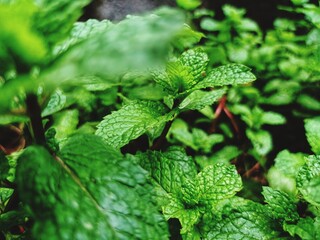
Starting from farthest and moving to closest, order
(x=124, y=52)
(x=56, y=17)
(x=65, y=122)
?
(x=65, y=122) → (x=56, y=17) → (x=124, y=52)

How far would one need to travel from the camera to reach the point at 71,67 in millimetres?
597

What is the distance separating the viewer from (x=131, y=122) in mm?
1190

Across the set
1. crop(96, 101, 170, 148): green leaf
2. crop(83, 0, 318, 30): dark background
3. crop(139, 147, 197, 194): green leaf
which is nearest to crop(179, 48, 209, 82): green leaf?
crop(96, 101, 170, 148): green leaf

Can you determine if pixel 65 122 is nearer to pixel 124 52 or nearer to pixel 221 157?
pixel 221 157

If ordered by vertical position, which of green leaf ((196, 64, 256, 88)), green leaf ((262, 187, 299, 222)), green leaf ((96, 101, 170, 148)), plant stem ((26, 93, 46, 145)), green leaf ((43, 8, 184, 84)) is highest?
green leaf ((43, 8, 184, 84))

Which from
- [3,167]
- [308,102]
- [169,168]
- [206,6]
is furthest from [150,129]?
[206,6]

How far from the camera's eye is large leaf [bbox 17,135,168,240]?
0.69m

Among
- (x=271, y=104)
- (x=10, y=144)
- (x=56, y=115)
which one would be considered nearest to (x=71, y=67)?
(x=56, y=115)

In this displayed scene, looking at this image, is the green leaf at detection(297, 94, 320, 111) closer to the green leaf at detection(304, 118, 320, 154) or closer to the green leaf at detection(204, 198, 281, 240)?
the green leaf at detection(304, 118, 320, 154)

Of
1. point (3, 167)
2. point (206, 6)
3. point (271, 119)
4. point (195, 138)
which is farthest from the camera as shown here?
point (206, 6)

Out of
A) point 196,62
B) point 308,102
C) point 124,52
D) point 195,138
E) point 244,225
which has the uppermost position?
point 124,52

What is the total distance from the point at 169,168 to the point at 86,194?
1.86ft

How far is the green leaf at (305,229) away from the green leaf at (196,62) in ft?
1.91

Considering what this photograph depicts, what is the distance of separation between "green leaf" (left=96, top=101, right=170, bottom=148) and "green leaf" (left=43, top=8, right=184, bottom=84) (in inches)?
20.1
